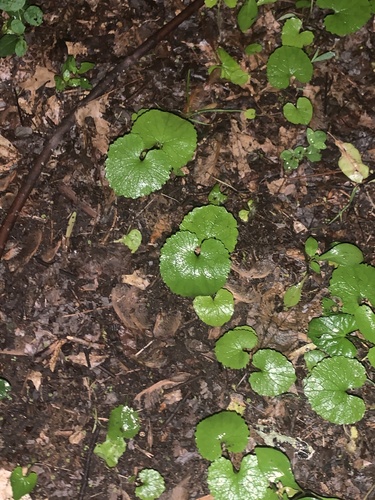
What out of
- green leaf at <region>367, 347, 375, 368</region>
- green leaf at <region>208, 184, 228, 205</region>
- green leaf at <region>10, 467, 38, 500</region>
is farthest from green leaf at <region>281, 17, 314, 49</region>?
green leaf at <region>10, 467, 38, 500</region>

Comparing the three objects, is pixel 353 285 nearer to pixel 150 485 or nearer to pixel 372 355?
pixel 372 355

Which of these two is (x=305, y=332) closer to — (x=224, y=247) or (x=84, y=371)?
(x=224, y=247)

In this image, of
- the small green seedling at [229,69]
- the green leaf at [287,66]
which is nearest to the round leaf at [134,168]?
the small green seedling at [229,69]

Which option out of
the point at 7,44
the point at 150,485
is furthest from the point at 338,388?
the point at 7,44

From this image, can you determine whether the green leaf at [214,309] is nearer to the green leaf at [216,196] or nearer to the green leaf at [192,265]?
the green leaf at [192,265]

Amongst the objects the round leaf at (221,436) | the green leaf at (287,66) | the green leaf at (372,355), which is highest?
the green leaf at (287,66)

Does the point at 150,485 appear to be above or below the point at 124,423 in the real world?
below
